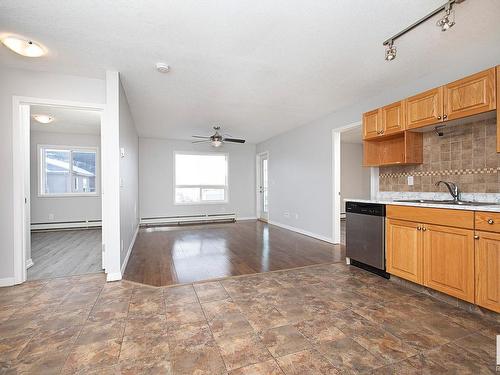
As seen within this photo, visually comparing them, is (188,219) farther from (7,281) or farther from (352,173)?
(352,173)

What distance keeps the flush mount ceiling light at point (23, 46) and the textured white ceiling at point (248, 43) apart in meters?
0.11

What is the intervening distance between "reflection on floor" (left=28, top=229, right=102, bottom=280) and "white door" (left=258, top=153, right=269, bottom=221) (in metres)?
4.50

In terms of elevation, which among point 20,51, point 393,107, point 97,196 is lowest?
point 97,196

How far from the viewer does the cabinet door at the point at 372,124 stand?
10.7ft

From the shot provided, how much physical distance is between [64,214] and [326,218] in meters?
6.43

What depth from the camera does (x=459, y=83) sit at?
2.39 meters

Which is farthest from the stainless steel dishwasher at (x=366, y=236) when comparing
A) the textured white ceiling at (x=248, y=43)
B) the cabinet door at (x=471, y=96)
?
the textured white ceiling at (x=248, y=43)

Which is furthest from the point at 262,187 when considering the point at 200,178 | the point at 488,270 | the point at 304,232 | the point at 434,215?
the point at 488,270

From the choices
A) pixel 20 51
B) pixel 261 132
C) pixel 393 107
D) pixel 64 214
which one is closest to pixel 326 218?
pixel 393 107

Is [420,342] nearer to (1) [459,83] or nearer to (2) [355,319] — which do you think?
(2) [355,319]

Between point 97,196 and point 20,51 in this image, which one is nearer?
point 20,51

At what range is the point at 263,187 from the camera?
7.87 m

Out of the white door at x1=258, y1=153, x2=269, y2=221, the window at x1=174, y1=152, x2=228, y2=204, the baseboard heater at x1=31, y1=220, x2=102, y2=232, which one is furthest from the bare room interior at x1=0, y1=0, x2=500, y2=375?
the white door at x1=258, y1=153, x2=269, y2=221

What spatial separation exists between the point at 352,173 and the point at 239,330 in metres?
7.30
